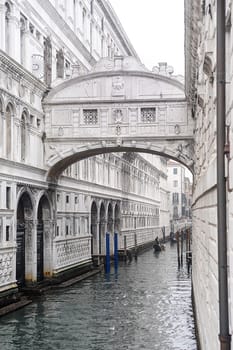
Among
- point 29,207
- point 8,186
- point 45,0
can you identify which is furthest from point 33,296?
point 45,0

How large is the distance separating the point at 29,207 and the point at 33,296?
2367mm

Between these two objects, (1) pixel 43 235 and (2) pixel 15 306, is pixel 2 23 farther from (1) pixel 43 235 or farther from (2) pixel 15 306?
(1) pixel 43 235

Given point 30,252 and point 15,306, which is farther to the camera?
point 30,252

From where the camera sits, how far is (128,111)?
56.6 ft

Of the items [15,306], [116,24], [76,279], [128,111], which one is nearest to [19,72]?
[128,111]

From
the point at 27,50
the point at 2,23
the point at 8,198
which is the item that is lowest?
the point at 8,198

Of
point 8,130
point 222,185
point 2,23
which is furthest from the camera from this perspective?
point 8,130

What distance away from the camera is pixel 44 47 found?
1872 centimetres

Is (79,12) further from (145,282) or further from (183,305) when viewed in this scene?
(183,305)

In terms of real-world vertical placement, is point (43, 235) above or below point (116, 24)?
below

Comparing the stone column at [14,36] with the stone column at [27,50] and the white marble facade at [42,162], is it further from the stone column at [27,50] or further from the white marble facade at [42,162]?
the stone column at [27,50]

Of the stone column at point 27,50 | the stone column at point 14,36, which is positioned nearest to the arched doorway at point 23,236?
the stone column at point 27,50

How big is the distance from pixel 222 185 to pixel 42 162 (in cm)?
1437

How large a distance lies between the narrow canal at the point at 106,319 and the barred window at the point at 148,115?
4890 mm
